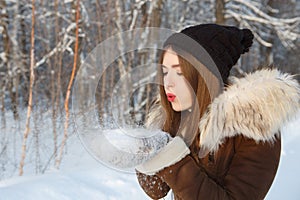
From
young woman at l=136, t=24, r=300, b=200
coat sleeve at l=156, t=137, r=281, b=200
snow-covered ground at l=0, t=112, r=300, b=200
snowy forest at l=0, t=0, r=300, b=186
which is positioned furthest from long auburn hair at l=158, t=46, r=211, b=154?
snowy forest at l=0, t=0, r=300, b=186

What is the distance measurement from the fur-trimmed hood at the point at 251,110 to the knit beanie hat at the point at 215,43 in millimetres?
106

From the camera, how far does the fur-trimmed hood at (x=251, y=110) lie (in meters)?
1.28

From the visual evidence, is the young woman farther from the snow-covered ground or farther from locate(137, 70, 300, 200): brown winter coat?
the snow-covered ground

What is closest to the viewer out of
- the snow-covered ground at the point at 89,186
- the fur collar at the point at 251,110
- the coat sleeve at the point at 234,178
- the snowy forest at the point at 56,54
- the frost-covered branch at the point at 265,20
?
the coat sleeve at the point at 234,178

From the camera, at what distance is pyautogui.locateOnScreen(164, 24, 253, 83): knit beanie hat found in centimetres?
131

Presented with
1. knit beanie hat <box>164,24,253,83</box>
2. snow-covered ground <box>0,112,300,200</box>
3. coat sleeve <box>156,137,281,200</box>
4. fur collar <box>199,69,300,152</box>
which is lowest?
snow-covered ground <box>0,112,300,200</box>

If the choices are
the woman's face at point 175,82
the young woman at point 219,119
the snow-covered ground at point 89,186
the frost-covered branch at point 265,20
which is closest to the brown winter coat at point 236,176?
the young woman at point 219,119

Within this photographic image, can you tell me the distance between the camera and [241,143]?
127 centimetres

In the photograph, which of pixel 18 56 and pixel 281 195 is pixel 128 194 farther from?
pixel 18 56

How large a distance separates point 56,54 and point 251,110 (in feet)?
17.1

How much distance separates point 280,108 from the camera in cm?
130

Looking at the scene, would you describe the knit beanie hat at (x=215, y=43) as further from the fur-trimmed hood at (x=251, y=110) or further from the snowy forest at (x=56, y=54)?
the snowy forest at (x=56, y=54)

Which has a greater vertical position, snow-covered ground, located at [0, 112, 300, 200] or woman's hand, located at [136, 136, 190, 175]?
woman's hand, located at [136, 136, 190, 175]

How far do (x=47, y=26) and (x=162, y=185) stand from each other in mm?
5831
